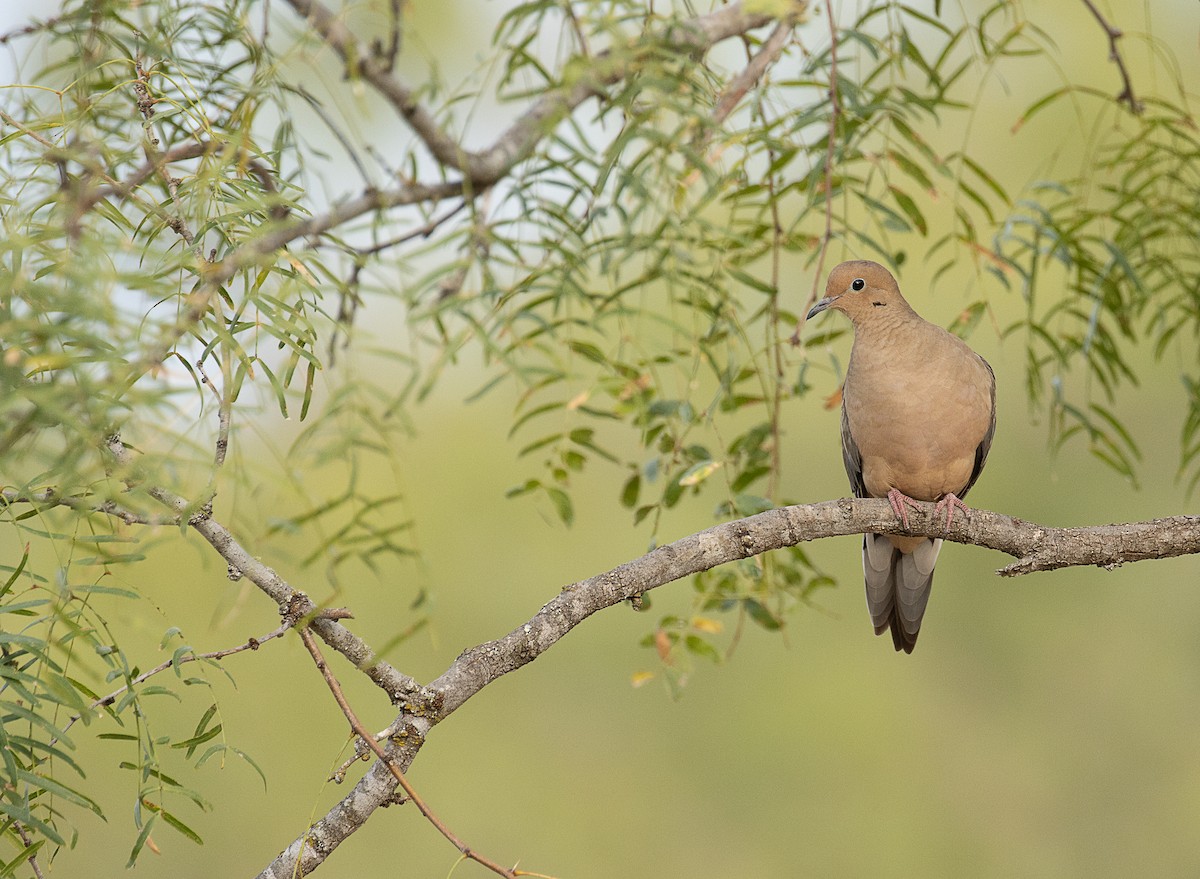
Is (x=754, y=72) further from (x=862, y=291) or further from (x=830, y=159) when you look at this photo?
(x=862, y=291)

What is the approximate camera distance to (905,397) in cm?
217

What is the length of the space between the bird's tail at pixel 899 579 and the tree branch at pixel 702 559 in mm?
684

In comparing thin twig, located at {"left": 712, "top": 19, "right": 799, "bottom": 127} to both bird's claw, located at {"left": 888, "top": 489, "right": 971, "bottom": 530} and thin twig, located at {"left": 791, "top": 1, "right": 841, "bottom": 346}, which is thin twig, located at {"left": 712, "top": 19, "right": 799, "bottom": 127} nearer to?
thin twig, located at {"left": 791, "top": 1, "right": 841, "bottom": 346}

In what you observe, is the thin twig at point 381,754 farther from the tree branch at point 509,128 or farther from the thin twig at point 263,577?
the tree branch at point 509,128

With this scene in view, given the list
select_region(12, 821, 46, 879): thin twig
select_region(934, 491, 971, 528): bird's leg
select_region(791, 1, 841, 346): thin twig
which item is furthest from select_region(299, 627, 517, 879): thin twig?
select_region(934, 491, 971, 528): bird's leg

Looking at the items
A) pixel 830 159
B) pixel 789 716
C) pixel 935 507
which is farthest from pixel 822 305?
pixel 789 716

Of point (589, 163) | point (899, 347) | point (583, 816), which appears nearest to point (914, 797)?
point (583, 816)

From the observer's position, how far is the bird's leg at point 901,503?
1.76m

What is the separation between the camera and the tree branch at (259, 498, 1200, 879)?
1145 millimetres

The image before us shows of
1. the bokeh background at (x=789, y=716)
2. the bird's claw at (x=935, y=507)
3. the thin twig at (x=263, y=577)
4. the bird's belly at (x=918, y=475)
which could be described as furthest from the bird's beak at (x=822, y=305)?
the bokeh background at (x=789, y=716)

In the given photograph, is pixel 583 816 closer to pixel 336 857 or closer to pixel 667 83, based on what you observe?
pixel 336 857

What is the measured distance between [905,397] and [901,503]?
1.18ft

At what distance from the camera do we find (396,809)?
5207 millimetres

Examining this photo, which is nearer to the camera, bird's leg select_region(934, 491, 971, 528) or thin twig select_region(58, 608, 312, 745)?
thin twig select_region(58, 608, 312, 745)
